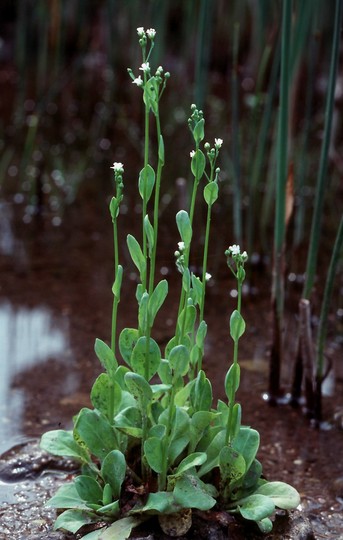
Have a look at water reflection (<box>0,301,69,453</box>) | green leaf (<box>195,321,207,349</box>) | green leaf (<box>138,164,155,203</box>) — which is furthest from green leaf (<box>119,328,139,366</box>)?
water reflection (<box>0,301,69,453</box>)

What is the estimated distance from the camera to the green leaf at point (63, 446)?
1247 mm

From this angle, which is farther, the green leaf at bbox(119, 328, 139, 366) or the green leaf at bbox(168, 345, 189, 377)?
the green leaf at bbox(119, 328, 139, 366)

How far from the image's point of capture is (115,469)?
3.82 ft

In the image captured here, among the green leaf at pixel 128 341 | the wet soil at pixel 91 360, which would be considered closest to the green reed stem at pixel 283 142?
the wet soil at pixel 91 360

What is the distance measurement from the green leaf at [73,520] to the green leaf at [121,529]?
0.16 ft

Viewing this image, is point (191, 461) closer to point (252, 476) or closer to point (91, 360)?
point (252, 476)

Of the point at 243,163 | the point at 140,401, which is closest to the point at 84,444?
the point at 140,401

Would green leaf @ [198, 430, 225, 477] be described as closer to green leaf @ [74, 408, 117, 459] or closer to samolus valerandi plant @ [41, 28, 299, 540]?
samolus valerandi plant @ [41, 28, 299, 540]

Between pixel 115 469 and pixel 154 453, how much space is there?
0.21 ft

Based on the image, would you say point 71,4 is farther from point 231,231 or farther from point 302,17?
point 302,17

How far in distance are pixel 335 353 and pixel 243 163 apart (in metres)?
1.48

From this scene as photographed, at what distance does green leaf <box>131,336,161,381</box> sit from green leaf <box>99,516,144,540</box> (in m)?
0.19

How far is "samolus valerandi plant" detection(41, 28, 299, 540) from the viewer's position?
3.68ft

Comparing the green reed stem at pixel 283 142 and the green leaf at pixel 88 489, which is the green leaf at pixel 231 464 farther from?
the green reed stem at pixel 283 142
